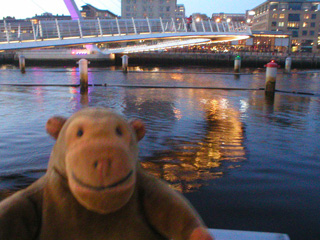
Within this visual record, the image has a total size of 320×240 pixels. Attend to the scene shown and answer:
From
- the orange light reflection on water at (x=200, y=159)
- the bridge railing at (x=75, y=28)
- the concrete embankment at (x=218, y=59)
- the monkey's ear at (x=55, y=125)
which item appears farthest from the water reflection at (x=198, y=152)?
the concrete embankment at (x=218, y=59)

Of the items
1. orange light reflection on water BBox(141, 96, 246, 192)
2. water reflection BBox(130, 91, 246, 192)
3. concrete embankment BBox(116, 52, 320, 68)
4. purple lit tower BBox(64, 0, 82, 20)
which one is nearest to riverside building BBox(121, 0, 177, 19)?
concrete embankment BBox(116, 52, 320, 68)

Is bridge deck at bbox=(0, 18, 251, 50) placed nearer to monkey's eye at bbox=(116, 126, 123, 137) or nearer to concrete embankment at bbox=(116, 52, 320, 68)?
concrete embankment at bbox=(116, 52, 320, 68)

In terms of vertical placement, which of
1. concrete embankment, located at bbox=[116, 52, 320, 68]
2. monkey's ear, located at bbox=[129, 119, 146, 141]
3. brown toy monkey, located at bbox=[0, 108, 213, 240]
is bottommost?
concrete embankment, located at bbox=[116, 52, 320, 68]

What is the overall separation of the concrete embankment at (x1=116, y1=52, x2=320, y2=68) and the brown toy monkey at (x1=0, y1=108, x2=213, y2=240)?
137 ft

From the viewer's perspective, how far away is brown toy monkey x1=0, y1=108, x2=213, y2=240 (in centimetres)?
102

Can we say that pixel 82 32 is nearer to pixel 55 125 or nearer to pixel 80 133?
pixel 55 125

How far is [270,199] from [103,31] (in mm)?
32088

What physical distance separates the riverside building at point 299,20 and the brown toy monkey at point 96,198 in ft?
289

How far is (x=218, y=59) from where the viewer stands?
42.2 m

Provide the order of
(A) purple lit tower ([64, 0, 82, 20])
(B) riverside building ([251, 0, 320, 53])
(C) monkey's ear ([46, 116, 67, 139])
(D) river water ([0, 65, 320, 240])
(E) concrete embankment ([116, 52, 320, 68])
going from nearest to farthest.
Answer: (C) monkey's ear ([46, 116, 67, 139]), (D) river water ([0, 65, 320, 240]), (A) purple lit tower ([64, 0, 82, 20]), (E) concrete embankment ([116, 52, 320, 68]), (B) riverside building ([251, 0, 320, 53])

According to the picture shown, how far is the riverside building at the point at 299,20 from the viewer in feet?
269

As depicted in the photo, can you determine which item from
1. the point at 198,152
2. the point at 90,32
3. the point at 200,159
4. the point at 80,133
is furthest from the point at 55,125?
the point at 90,32

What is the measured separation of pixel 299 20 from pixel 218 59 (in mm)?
51551

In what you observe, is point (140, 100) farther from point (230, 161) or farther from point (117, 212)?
point (117, 212)
